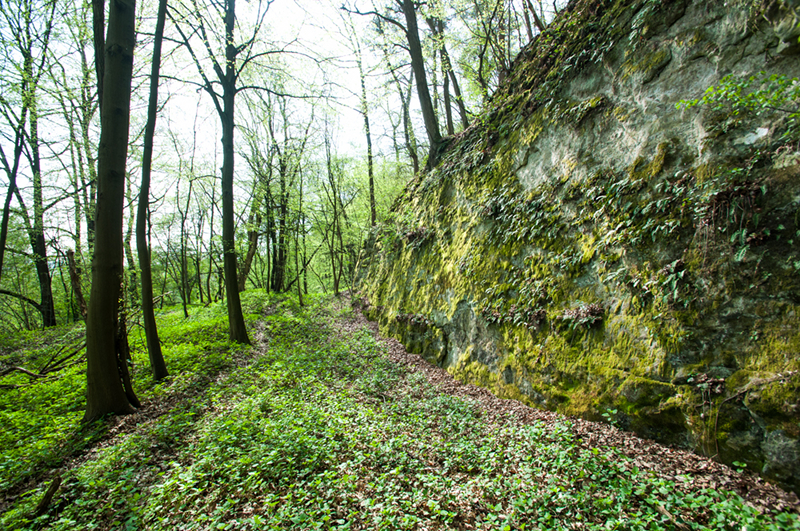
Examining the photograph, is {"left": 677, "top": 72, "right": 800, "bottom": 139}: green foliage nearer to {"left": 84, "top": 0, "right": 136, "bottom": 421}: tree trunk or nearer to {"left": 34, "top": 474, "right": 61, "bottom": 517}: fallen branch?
{"left": 34, "top": 474, "right": 61, "bottom": 517}: fallen branch

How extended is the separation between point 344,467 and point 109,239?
538 cm

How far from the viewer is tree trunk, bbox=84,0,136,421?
5266 millimetres

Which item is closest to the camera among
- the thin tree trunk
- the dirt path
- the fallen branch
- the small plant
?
the dirt path

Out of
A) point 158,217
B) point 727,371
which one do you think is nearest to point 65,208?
point 158,217

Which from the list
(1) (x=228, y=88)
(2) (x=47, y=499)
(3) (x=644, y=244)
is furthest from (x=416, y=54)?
(2) (x=47, y=499)

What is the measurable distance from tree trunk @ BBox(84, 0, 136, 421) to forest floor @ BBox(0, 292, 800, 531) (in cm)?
53

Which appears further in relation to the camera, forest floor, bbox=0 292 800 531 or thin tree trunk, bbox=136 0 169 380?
thin tree trunk, bbox=136 0 169 380

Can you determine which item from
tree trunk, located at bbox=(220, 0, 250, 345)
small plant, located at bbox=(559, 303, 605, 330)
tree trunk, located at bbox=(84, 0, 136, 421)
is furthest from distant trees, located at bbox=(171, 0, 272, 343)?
small plant, located at bbox=(559, 303, 605, 330)

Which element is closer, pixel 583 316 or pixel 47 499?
pixel 47 499

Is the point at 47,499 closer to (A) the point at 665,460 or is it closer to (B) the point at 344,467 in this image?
(B) the point at 344,467

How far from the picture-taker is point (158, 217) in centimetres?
2255

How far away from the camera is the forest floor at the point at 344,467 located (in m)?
3.01

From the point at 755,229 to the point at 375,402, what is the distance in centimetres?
622

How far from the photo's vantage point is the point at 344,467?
392 centimetres
